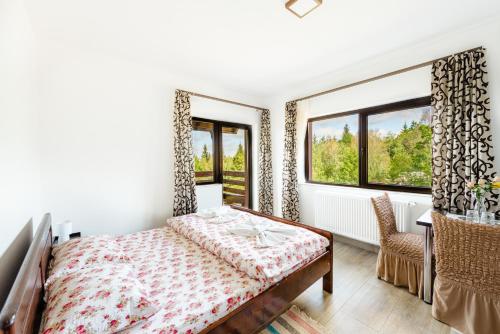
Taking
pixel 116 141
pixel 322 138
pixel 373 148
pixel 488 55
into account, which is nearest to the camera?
pixel 488 55

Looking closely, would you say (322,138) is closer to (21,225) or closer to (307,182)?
(307,182)

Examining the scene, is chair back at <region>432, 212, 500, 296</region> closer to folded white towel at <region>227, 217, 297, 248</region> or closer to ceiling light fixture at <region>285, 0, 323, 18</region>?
folded white towel at <region>227, 217, 297, 248</region>

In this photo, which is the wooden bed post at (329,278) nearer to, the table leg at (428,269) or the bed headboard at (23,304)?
the table leg at (428,269)

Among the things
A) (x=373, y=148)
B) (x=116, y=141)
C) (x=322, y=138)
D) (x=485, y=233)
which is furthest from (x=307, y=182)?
(x=116, y=141)

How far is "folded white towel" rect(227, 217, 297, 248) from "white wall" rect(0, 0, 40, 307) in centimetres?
149

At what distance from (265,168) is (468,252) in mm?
2907

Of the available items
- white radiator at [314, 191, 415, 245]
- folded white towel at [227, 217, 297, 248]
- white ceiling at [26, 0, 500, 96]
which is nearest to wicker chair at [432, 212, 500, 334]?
white radiator at [314, 191, 415, 245]

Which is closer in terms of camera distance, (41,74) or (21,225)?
(21,225)

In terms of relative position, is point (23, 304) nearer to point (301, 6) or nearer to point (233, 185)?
point (301, 6)

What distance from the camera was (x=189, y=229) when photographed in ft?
7.17

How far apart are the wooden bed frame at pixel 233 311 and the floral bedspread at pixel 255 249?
0.29ft

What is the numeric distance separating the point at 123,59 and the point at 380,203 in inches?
135

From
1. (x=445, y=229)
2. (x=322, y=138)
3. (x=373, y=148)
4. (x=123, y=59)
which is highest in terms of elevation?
(x=123, y=59)

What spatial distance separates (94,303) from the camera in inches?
40.0
